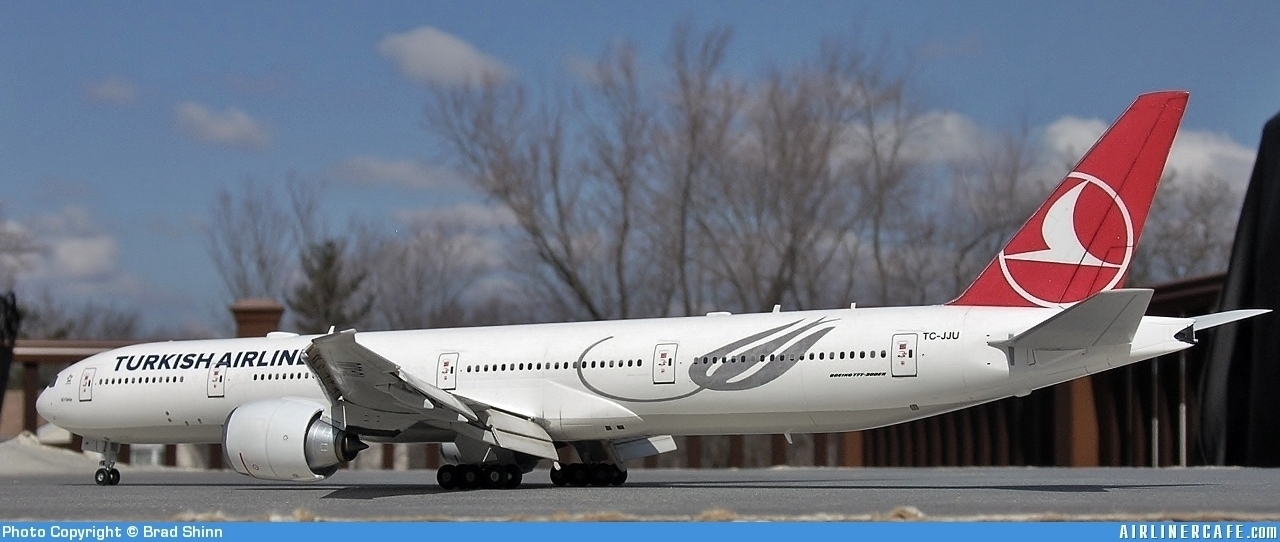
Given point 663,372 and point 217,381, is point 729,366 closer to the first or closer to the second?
point 663,372

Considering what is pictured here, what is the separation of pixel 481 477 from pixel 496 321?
125 feet

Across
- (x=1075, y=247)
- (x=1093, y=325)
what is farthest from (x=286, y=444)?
(x=1075, y=247)

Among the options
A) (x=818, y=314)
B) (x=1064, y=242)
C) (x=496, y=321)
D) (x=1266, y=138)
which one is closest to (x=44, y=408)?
(x=818, y=314)

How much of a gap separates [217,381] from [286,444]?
4.28 m

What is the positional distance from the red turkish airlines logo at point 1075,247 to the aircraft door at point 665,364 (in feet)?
13.6

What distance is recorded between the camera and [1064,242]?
15734 millimetres

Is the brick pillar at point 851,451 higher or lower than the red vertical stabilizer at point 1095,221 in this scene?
lower

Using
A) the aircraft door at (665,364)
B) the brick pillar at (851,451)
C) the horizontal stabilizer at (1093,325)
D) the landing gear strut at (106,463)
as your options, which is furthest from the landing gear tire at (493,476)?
the brick pillar at (851,451)

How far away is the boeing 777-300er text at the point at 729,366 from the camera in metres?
15.2

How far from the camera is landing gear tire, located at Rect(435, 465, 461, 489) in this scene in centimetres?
1753

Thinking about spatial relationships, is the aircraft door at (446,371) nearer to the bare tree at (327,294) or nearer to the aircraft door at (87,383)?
the aircraft door at (87,383)

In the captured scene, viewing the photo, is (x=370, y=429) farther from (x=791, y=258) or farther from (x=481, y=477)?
(x=791, y=258)

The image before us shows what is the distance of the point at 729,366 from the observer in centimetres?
1694

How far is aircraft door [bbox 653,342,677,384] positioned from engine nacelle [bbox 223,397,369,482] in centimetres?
375
